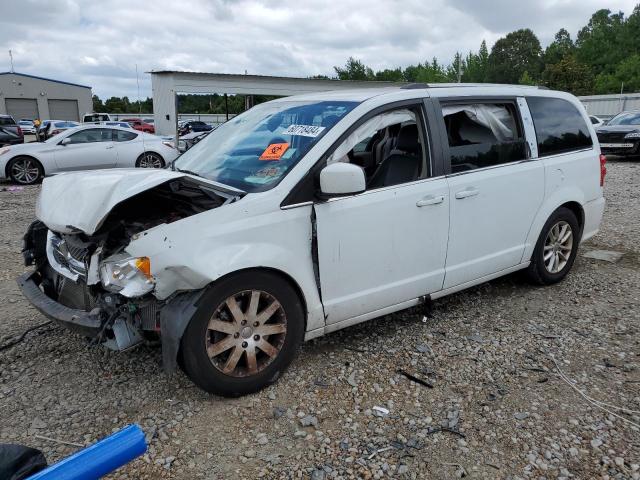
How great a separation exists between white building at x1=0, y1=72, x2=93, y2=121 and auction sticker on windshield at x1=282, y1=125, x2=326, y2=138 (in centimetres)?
5594

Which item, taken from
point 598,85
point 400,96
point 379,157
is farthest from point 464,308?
point 598,85

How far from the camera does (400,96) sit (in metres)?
3.67

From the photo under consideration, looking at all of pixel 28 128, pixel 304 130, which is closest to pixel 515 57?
pixel 28 128

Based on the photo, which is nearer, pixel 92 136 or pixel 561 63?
pixel 92 136

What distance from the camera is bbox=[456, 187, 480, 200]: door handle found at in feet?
12.5

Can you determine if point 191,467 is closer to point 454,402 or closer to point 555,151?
point 454,402

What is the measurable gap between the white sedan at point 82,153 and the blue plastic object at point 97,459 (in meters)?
12.8

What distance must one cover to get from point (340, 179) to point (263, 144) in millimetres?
817

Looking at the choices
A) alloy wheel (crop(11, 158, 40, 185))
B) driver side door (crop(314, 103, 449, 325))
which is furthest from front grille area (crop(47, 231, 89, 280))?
alloy wheel (crop(11, 158, 40, 185))

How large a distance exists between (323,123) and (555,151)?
240 cm

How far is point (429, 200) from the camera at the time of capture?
12.0ft

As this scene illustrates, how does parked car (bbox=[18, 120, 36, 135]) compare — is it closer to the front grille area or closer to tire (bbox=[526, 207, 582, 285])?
the front grille area

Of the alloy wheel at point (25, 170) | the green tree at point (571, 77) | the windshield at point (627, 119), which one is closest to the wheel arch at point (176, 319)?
the alloy wheel at point (25, 170)

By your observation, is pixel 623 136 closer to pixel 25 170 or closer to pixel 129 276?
pixel 129 276
